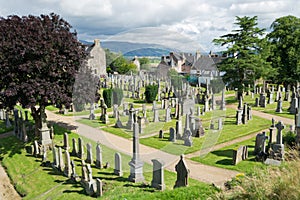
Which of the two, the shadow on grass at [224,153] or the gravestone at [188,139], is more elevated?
the gravestone at [188,139]

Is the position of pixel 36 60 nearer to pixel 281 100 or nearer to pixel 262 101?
pixel 281 100

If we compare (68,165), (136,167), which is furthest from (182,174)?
(68,165)

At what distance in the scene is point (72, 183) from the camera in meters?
10.4

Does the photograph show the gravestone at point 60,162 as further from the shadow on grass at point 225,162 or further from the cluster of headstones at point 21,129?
the shadow on grass at point 225,162

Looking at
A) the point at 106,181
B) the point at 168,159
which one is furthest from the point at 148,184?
the point at 168,159

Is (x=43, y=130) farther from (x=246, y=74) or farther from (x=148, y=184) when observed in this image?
(x=246, y=74)

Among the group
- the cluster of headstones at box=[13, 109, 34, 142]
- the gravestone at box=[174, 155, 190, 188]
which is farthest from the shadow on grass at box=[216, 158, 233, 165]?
the cluster of headstones at box=[13, 109, 34, 142]

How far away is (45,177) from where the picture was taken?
11.2 meters

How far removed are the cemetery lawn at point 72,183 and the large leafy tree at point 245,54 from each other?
18.9 metres

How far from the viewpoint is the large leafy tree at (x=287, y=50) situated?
33219mm

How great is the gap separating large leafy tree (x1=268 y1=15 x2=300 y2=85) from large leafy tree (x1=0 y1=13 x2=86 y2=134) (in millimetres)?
28705

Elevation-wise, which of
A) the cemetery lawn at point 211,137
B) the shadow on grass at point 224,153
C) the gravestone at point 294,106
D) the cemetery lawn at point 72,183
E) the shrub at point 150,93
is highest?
the shrub at point 150,93

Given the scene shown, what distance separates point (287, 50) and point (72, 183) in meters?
34.1

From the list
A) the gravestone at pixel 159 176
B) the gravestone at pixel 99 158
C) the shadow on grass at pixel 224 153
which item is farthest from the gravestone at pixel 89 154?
the shadow on grass at pixel 224 153
